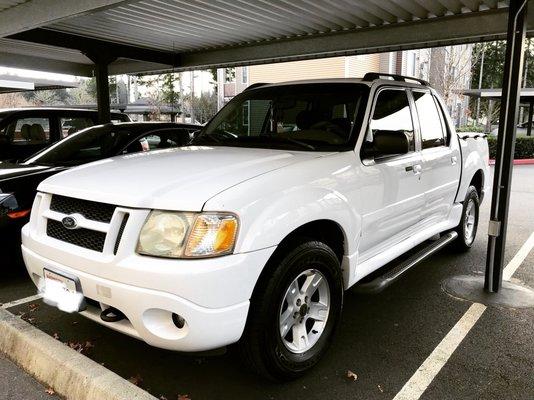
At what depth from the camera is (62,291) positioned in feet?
9.66

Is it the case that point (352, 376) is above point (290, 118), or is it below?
below

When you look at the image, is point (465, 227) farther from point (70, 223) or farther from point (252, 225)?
point (70, 223)

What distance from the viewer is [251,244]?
8.45ft

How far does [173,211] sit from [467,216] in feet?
14.1

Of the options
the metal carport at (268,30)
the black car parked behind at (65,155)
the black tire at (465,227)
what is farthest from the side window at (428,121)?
the black car parked behind at (65,155)

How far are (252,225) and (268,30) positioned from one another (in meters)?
7.53

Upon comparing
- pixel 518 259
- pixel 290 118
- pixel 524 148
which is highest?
pixel 290 118

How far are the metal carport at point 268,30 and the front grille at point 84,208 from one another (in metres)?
3.36

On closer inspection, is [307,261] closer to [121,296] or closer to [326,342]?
[326,342]

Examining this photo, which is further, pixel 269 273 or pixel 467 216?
pixel 467 216

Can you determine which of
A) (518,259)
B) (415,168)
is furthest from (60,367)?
(518,259)

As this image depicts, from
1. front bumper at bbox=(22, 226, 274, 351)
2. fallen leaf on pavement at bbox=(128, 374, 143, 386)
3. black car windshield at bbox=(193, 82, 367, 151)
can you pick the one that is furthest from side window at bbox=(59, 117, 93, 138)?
front bumper at bbox=(22, 226, 274, 351)

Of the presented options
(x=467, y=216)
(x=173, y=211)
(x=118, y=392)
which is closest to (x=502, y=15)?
(x=467, y=216)

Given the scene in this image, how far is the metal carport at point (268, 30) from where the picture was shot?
4473 mm
